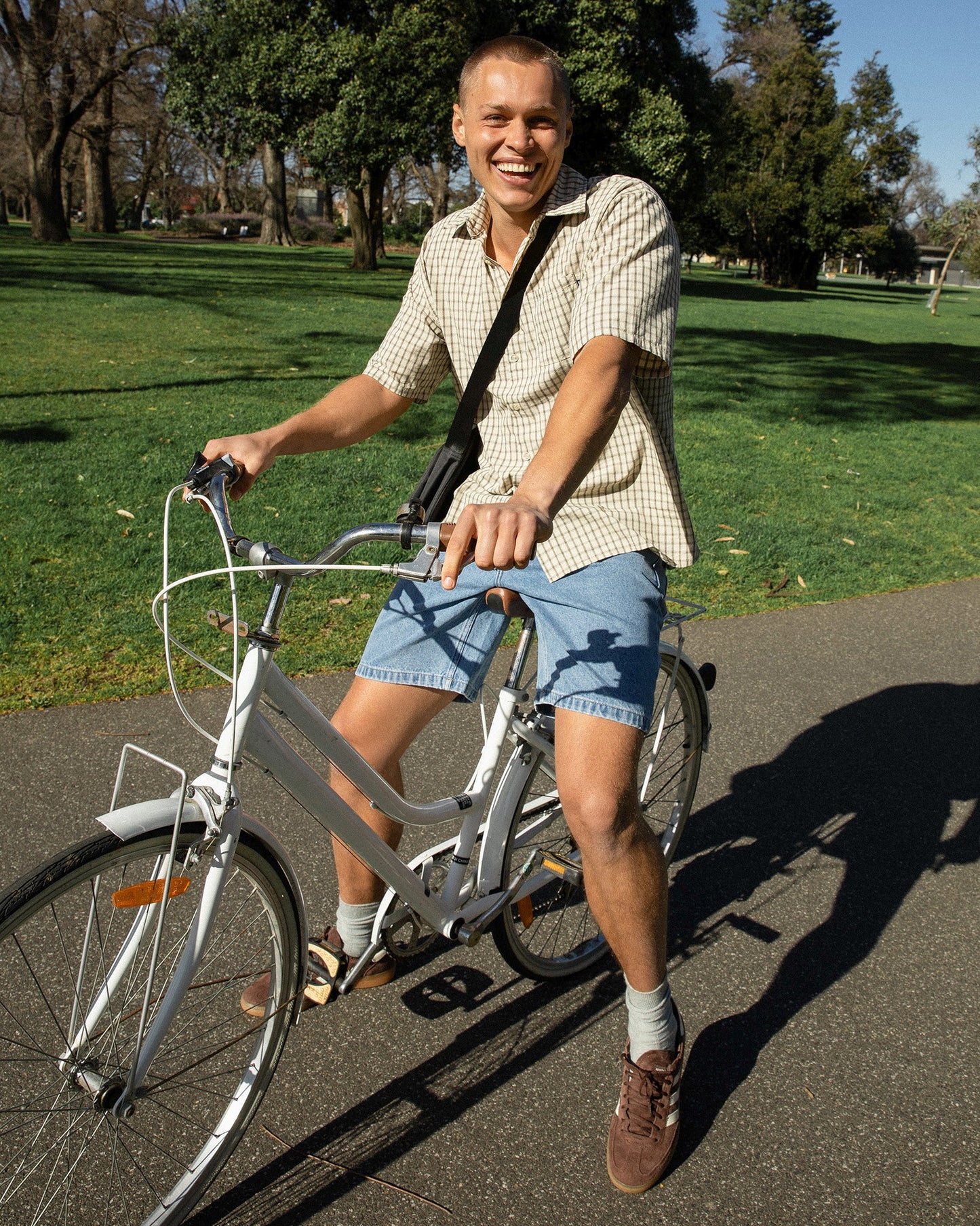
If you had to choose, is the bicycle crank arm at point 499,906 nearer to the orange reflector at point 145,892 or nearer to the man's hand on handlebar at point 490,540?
the orange reflector at point 145,892

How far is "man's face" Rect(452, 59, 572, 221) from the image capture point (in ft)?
7.09

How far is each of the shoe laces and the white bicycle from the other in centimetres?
49

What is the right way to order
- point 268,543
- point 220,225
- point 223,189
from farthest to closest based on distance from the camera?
point 223,189 → point 220,225 → point 268,543

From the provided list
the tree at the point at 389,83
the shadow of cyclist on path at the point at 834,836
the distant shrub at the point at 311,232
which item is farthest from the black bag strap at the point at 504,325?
the distant shrub at the point at 311,232

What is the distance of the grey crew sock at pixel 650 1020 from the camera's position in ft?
7.69

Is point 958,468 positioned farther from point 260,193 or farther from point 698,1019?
point 260,193

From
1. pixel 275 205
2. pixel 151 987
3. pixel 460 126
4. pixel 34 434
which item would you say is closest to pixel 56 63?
pixel 275 205

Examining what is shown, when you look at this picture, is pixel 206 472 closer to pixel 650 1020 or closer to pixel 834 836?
pixel 650 1020

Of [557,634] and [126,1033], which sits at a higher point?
[557,634]

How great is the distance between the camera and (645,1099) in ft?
7.61

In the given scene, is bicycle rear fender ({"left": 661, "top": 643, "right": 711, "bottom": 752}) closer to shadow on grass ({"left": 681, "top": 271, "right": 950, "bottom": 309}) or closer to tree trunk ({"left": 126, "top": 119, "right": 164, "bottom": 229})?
shadow on grass ({"left": 681, "top": 271, "right": 950, "bottom": 309})

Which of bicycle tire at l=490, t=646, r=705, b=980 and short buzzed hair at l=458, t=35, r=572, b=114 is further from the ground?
short buzzed hair at l=458, t=35, r=572, b=114

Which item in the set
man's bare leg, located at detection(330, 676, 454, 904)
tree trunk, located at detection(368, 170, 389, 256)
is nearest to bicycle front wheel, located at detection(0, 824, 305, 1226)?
man's bare leg, located at detection(330, 676, 454, 904)

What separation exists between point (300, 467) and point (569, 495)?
579 centimetres
